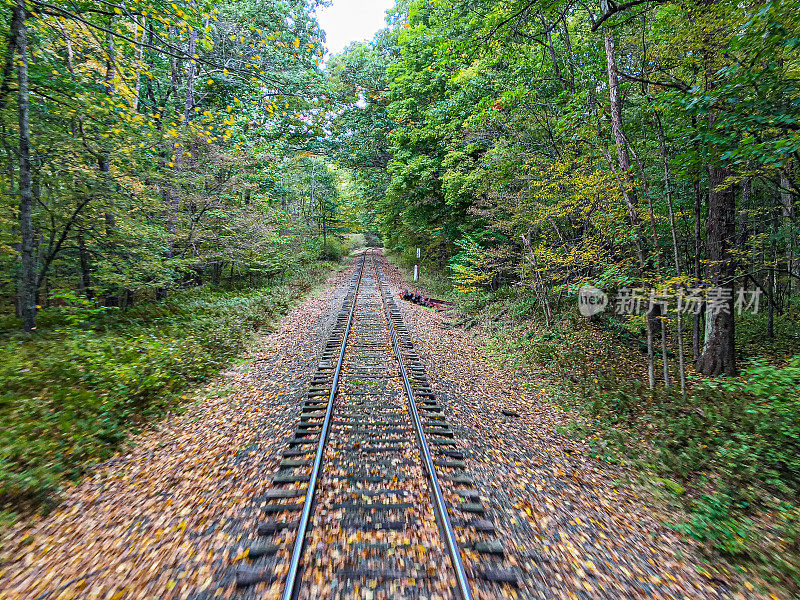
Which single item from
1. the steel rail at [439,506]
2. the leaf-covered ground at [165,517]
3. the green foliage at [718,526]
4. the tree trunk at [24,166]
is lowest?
the green foliage at [718,526]

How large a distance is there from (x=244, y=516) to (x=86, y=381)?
4.01m

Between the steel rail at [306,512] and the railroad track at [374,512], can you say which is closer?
the steel rail at [306,512]

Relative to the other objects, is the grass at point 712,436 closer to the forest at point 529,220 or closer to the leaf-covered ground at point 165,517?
the forest at point 529,220

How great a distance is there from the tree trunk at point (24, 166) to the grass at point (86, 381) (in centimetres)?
73

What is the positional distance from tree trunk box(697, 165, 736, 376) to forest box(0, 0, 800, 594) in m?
0.04

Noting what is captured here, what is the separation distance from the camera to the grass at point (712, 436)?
348cm

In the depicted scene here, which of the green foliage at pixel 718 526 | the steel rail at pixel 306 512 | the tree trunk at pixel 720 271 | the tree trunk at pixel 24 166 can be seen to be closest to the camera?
the steel rail at pixel 306 512

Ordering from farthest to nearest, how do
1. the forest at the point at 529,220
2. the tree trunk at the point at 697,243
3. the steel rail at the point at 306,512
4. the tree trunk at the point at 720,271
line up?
the tree trunk at the point at 697,243, the tree trunk at the point at 720,271, the forest at the point at 529,220, the steel rail at the point at 306,512

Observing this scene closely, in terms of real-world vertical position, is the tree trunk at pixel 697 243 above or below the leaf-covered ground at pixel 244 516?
above

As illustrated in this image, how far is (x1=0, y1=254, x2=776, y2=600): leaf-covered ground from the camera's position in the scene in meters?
2.93

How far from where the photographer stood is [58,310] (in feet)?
23.6

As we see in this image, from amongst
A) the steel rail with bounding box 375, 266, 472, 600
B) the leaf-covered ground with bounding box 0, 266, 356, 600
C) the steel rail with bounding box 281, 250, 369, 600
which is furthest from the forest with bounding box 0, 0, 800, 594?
the steel rail with bounding box 281, 250, 369, 600

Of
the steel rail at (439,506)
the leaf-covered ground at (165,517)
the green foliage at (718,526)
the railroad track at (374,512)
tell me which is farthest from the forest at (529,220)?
the steel rail at (439,506)

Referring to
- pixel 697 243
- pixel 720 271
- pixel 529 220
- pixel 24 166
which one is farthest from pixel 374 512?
pixel 529 220
